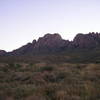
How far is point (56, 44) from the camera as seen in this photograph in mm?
129250

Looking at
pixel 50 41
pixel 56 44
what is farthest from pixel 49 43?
pixel 56 44

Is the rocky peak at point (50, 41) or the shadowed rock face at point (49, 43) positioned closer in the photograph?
the shadowed rock face at point (49, 43)

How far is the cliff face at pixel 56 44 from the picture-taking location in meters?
113

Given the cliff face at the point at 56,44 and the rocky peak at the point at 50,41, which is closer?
the cliff face at the point at 56,44

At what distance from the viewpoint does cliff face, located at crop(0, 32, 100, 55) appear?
112688 mm

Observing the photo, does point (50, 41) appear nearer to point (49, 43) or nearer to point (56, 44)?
point (49, 43)

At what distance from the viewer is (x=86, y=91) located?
8.61 metres

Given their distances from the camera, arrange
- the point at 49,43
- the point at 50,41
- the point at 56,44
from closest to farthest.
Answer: the point at 56,44 → the point at 49,43 → the point at 50,41

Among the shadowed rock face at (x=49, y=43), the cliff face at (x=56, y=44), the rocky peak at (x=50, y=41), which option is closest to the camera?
the cliff face at (x=56, y=44)

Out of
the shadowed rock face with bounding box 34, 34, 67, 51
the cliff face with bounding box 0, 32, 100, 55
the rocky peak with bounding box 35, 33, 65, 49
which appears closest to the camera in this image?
the cliff face with bounding box 0, 32, 100, 55

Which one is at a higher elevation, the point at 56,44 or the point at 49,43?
the point at 49,43

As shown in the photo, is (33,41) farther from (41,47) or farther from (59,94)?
(59,94)

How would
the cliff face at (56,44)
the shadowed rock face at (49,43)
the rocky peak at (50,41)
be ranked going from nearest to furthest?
the cliff face at (56,44)
the shadowed rock face at (49,43)
the rocky peak at (50,41)

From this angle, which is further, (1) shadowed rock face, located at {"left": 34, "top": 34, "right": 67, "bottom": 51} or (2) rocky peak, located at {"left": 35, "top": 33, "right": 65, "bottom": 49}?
(2) rocky peak, located at {"left": 35, "top": 33, "right": 65, "bottom": 49}
